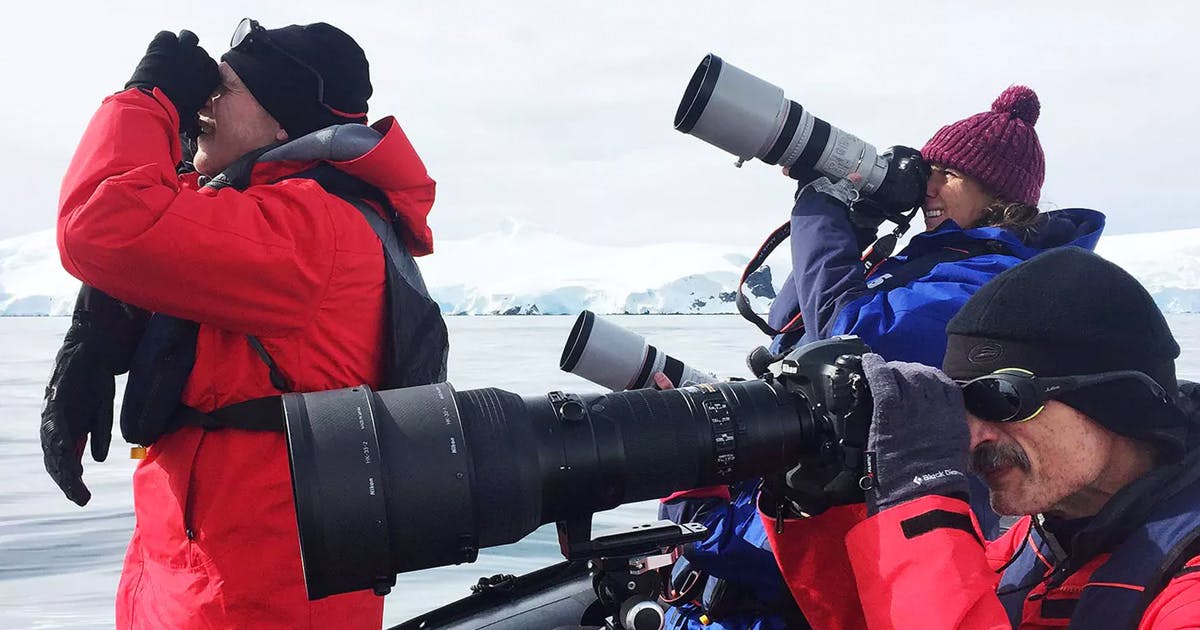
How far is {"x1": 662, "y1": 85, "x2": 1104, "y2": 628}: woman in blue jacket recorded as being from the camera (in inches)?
72.8

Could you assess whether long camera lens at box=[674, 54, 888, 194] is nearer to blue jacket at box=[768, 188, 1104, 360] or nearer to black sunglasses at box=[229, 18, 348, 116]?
blue jacket at box=[768, 188, 1104, 360]

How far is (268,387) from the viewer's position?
62.1 inches

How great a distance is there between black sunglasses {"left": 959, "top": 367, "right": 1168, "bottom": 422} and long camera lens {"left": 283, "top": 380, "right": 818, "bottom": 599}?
204mm

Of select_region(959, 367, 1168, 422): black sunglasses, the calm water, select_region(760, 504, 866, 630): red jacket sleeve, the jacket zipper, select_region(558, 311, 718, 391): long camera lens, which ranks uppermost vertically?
select_region(959, 367, 1168, 422): black sunglasses

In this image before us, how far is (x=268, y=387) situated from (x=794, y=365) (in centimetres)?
83

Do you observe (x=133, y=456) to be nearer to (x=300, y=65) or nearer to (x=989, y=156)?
(x=300, y=65)

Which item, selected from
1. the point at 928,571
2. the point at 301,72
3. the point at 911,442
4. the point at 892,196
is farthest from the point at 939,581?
the point at 301,72

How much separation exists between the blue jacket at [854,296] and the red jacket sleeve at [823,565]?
374mm

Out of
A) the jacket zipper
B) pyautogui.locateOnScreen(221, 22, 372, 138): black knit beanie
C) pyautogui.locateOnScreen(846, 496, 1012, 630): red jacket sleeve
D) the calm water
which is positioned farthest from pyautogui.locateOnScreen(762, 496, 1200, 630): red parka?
the calm water

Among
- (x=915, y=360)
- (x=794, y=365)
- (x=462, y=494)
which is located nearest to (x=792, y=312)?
(x=915, y=360)

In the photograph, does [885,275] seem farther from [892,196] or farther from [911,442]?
[911,442]

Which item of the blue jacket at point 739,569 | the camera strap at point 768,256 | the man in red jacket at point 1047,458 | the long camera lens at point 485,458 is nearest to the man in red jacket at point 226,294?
the long camera lens at point 485,458

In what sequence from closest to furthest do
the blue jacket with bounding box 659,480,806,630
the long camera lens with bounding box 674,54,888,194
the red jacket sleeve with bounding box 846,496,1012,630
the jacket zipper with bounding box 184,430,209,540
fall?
the red jacket sleeve with bounding box 846,496,1012,630 < the jacket zipper with bounding box 184,430,209,540 < the blue jacket with bounding box 659,480,806,630 < the long camera lens with bounding box 674,54,888,194

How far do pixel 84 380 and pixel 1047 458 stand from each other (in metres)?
1.53
